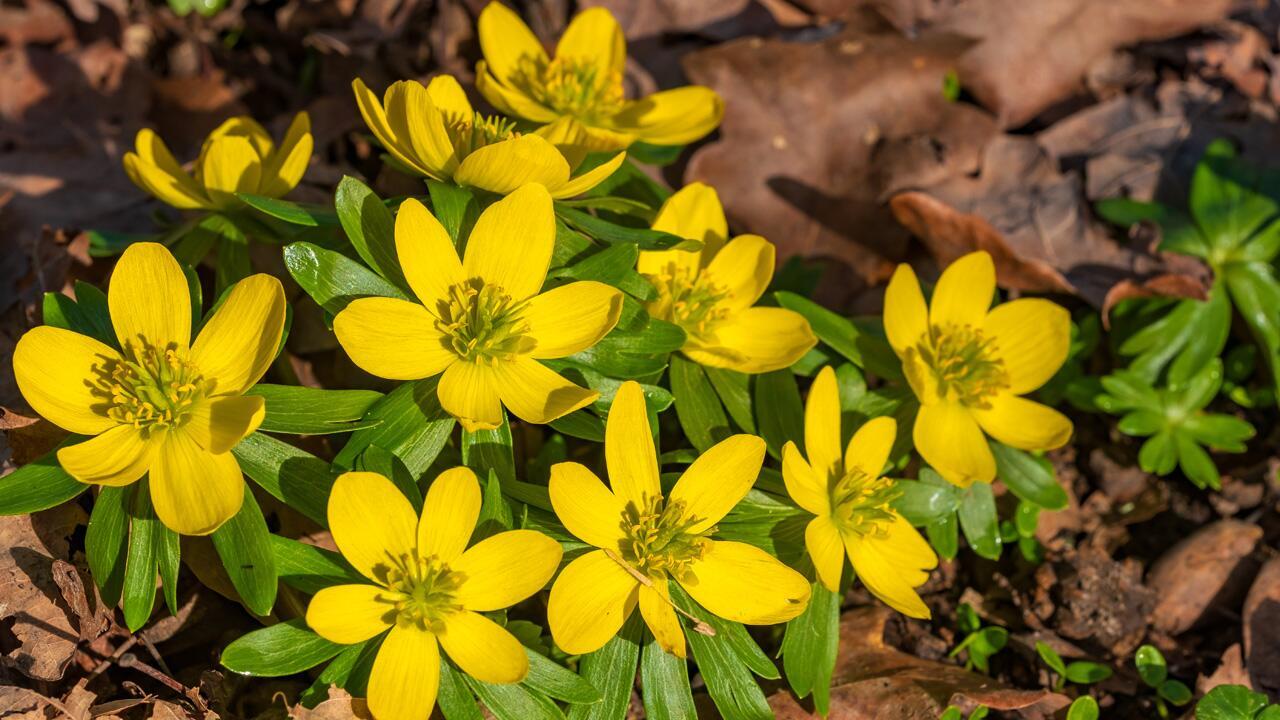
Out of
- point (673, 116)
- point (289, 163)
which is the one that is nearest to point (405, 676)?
point (289, 163)

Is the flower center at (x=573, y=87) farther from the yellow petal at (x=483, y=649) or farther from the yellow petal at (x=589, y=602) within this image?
the yellow petal at (x=483, y=649)

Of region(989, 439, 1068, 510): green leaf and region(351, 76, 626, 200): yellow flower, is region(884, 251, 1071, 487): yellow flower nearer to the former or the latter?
region(989, 439, 1068, 510): green leaf

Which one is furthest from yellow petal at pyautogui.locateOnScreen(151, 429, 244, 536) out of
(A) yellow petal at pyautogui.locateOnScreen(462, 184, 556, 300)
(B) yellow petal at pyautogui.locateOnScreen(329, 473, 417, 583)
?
(A) yellow petal at pyautogui.locateOnScreen(462, 184, 556, 300)

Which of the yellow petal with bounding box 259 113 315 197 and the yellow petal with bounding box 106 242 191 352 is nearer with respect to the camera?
the yellow petal with bounding box 106 242 191 352

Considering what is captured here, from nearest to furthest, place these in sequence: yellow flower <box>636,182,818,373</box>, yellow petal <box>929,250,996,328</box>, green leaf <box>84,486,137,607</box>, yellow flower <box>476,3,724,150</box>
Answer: green leaf <box>84,486,137,607</box>, yellow flower <box>636,182,818,373</box>, yellow petal <box>929,250,996,328</box>, yellow flower <box>476,3,724,150</box>

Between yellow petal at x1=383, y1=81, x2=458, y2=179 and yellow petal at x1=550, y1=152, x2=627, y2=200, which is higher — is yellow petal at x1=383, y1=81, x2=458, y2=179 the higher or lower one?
the higher one

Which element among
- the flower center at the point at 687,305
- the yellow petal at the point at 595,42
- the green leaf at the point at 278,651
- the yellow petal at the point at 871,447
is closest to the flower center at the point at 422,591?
the green leaf at the point at 278,651

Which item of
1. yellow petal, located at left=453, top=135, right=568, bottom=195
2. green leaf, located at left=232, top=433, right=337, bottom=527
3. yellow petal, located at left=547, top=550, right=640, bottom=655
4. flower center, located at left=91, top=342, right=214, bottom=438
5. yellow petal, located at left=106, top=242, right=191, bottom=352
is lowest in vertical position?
yellow petal, located at left=547, top=550, right=640, bottom=655

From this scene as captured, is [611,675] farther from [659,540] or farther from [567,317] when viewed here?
[567,317]

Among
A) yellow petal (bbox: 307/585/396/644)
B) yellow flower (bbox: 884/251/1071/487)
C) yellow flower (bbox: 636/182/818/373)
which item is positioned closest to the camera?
yellow petal (bbox: 307/585/396/644)
